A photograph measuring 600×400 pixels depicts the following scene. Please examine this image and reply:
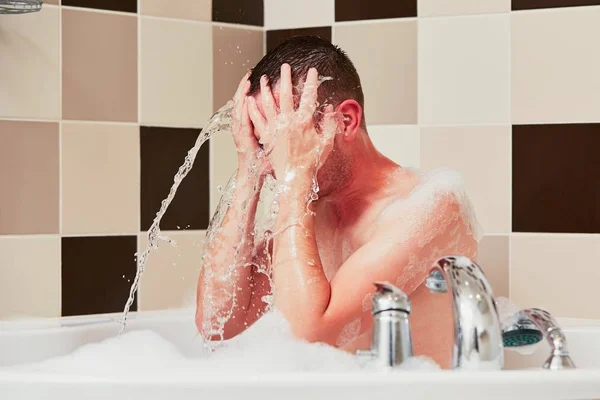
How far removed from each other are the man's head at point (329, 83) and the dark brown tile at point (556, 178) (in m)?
0.57

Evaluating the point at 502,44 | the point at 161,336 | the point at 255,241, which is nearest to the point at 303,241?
the point at 255,241

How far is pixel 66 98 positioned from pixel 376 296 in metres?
1.11

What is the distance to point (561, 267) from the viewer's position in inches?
→ 79.2

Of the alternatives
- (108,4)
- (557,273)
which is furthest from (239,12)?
(557,273)

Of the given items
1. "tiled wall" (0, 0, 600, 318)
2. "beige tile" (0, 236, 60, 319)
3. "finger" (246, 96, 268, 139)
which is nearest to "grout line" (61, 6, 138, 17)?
"tiled wall" (0, 0, 600, 318)

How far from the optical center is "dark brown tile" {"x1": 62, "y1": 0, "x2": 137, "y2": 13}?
6.40 feet

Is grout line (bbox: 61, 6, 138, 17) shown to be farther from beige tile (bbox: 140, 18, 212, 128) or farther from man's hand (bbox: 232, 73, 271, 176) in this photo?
man's hand (bbox: 232, 73, 271, 176)

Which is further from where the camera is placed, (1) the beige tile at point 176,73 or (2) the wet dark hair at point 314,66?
(1) the beige tile at point 176,73

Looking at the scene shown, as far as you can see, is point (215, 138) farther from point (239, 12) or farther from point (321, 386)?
point (321, 386)

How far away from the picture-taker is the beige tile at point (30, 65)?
6.04ft

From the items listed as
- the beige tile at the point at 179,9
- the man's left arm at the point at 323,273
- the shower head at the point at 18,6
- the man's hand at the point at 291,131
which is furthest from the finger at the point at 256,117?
the beige tile at the point at 179,9

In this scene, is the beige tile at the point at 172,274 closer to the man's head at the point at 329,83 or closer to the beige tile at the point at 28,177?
the beige tile at the point at 28,177

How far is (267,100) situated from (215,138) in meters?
0.67

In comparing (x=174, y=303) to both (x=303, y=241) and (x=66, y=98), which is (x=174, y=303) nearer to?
(x=66, y=98)
